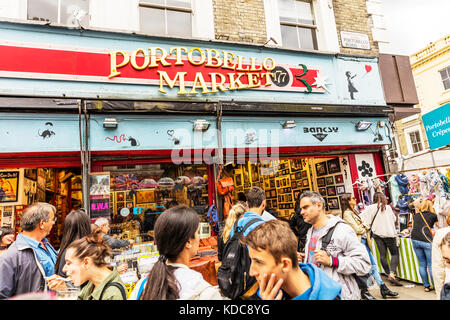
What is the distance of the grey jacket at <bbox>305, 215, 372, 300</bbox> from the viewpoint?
8.05 feet

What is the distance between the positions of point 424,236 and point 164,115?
603 centimetres

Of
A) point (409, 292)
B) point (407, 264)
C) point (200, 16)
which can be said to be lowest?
point (409, 292)

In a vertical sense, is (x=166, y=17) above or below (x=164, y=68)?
above

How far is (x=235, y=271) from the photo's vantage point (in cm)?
300

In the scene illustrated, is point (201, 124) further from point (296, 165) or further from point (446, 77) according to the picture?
point (446, 77)

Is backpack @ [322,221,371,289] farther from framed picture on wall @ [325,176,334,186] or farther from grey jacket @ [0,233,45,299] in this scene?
framed picture on wall @ [325,176,334,186]

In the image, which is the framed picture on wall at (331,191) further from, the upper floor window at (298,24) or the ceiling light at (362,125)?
the upper floor window at (298,24)

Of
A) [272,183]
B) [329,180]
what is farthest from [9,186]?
[329,180]

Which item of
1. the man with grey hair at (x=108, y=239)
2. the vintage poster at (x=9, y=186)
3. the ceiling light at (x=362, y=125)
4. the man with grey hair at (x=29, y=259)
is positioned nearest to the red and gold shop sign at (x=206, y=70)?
the ceiling light at (x=362, y=125)

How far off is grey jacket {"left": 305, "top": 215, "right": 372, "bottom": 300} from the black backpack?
0.88 meters

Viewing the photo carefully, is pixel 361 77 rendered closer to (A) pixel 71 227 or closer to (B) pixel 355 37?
(B) pixel 355 37

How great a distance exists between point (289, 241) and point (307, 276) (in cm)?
28

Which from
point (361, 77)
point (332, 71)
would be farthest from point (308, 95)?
point (361, 77)

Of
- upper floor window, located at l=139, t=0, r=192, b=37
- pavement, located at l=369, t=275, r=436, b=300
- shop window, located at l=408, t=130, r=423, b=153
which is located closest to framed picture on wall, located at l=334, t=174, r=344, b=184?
pavement, located at l=369, t=275, r=436, b=300
